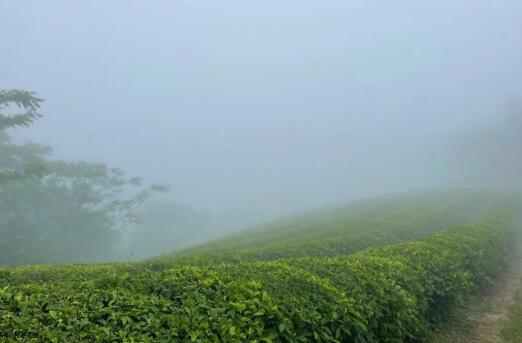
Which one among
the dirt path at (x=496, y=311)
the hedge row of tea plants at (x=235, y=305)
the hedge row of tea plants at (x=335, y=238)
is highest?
the hedge row of tea plants at (x=235, y=305)

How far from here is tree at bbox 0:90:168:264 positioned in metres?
40.4

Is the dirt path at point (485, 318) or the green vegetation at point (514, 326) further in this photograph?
the dirt path at point (485, 318)

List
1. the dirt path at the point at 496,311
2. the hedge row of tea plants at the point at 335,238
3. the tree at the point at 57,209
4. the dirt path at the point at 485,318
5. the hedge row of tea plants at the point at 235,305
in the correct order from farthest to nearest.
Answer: the tree at the point at 57,209 < the hedge row of tea plants at the point at 335,238 < the dirt path at the point at 496,311 < the dirt path at the point at 485,318 < the hedge row of tea plants at the point at 235,305

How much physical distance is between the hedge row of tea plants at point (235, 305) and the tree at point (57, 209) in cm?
3644

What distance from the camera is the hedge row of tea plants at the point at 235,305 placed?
4148 millimetres

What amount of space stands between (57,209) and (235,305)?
170 ft

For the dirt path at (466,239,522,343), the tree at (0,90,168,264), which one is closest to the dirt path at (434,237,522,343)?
the dirt path at (466,239,522,343)

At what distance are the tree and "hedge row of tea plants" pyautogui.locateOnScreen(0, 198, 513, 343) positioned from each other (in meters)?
36.4

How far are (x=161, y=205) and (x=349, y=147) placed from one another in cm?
10647

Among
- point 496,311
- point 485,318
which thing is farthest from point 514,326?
point 496,311

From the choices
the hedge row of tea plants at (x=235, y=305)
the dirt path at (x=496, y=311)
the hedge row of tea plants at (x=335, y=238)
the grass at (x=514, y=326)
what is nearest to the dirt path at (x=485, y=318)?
the dirt path at (x=496, y=311)

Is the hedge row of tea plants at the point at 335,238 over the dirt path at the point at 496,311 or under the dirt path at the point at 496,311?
over

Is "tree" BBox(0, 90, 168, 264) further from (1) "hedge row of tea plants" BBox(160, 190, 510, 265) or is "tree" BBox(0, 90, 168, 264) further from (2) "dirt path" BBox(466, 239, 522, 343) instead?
(2) "dirt path" BBox(466, 239, 522, 343)

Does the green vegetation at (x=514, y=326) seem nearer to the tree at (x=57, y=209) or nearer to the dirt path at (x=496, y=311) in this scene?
the dirt path at (x=496, y=311)
